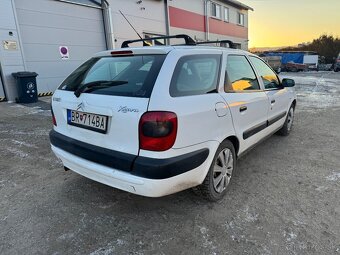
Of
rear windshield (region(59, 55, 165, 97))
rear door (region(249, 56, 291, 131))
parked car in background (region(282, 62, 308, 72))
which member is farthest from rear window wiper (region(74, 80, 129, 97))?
parked car in background (region(282, 62, 308, 72))

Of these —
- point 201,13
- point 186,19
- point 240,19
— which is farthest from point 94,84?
point 240,19

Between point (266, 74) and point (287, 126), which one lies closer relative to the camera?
point (266, 74)

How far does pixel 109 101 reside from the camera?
7.50ft

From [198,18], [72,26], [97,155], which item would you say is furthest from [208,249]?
[198,18]

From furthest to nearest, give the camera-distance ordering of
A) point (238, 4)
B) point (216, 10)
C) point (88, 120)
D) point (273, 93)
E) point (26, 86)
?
point (238, 4) < point (216, 10) < point (26, 86) < point (273, 93) < point (88, 120)

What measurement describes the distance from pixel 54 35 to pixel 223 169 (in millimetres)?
9599

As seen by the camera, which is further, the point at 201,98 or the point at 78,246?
the point at 201,98

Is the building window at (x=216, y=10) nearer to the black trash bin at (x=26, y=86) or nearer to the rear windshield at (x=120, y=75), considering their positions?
the black trash bin at (x=26, y=86)

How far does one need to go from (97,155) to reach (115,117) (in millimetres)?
421

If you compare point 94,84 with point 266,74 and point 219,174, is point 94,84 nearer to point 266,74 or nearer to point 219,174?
point 219,174

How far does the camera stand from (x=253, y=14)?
26422 mm

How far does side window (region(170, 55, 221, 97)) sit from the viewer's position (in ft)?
7.52

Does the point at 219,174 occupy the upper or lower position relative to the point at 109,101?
lower

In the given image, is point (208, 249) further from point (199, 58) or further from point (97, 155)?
point (199, 58)
